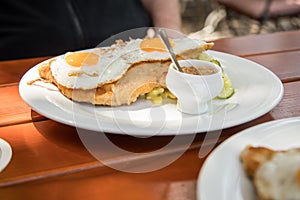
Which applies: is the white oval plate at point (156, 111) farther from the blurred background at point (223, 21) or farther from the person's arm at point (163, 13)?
the blurred background at point (223, 21)

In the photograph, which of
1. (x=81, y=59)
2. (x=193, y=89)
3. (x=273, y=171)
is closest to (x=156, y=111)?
(x=193, y=89)

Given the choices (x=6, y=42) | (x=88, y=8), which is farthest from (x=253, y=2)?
(x=6, y=42)

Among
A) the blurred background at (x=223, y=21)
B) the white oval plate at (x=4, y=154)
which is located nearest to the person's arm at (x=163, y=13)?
the blurred background at (x=223, y=21)

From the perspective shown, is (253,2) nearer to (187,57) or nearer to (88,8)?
(88,8)

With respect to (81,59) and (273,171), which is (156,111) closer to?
(81,59)

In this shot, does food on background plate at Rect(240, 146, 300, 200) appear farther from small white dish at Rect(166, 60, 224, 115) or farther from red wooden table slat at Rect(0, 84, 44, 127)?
red wooden table slat at Rect(0, 84, 44, 127)

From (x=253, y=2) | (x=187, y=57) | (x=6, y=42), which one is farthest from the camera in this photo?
(x=253, y=2)

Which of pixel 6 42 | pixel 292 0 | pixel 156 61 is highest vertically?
pixel 156 61
